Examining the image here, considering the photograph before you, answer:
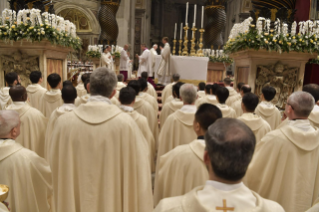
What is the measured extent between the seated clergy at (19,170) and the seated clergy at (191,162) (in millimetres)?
1158

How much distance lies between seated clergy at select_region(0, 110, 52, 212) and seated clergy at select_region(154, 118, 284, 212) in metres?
1.67

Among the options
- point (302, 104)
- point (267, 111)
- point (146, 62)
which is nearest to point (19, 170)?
point (302, 104)

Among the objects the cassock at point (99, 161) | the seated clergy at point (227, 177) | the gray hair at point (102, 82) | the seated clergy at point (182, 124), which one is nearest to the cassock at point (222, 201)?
the seated clergy at point (227, 177)

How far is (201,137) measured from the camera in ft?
6.84

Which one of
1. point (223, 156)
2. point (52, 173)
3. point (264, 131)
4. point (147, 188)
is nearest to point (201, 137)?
point (147, 188)

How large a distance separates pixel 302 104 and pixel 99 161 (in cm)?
183

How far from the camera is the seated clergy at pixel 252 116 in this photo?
3.31 metres

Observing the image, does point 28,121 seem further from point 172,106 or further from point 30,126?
point 172,106

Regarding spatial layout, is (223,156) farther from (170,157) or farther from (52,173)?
(52,173)

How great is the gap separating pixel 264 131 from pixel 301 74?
3.87 meters

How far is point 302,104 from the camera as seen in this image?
233 centimetres

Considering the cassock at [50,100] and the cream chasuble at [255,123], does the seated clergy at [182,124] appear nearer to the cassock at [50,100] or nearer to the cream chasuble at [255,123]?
the cream chasuble at [255,123]

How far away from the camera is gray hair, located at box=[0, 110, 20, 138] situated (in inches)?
86.8

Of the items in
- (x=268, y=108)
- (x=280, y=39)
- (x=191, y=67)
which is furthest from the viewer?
(x=191, y=67)
